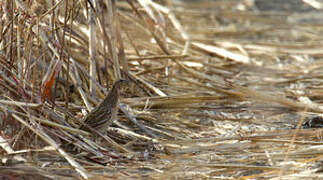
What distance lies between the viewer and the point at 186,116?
3.03m

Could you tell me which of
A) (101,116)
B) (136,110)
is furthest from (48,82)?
(136,110)

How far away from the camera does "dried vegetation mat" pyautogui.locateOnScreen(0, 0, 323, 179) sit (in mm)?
2250

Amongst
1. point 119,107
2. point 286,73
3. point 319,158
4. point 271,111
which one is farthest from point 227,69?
point 319,158

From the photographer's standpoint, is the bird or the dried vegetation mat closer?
the dried vegetation mat

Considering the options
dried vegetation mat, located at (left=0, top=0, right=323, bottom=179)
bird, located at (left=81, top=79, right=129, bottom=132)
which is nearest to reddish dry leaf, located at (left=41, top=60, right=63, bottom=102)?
dried vegetation mat, located at (left=0, top=0, right=323, bottom=179)

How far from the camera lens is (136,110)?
9.74 ft

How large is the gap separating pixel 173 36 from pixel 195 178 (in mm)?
2323

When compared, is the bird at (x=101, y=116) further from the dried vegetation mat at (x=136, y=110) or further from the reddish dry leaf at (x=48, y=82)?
the reddish dry leaf at (x=48, y=82)

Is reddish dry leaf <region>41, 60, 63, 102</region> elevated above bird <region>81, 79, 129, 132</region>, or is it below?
above

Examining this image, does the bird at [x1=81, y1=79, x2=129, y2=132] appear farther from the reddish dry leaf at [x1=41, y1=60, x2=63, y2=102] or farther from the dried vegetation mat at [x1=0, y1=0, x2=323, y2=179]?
the reddish dry leaf at [x1=41, y1=60, x2=63, y2=102]

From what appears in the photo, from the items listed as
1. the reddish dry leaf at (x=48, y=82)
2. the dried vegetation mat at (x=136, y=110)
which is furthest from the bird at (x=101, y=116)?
the reddish dry leaf at (x=48, y=82)

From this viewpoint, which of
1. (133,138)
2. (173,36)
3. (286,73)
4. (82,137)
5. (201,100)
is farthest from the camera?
(173,36)

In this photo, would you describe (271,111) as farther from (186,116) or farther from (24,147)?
(24,147)

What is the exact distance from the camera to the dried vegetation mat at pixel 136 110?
2250mm
